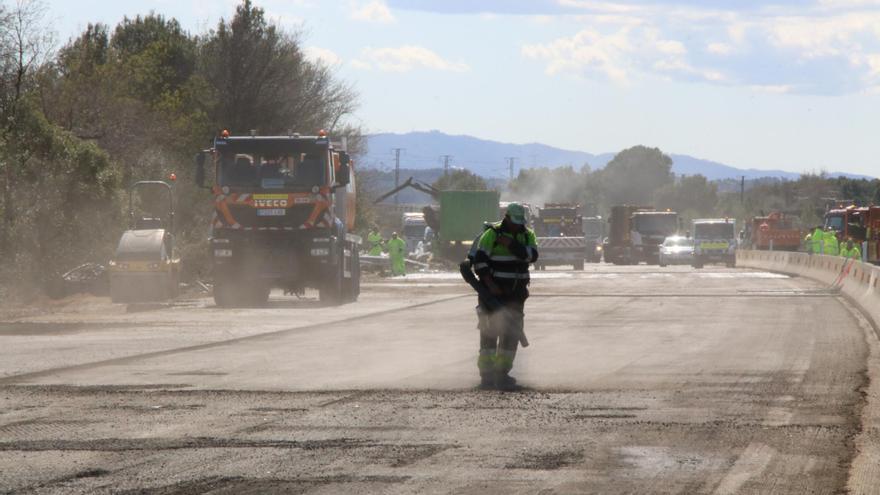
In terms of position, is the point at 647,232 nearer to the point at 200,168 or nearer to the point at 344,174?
the point at 344,174

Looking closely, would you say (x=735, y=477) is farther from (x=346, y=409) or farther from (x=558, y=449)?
(x=346, y=409)

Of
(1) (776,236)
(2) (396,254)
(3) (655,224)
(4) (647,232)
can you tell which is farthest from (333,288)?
(1) (776,236)

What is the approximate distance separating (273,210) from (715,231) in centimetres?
3747

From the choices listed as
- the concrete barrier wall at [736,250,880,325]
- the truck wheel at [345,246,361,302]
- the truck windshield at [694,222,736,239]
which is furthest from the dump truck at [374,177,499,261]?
the truck wheel at [345,246,361,302]

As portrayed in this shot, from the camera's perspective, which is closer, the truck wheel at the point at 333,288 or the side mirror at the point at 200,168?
the side mirror at the point at 200,168

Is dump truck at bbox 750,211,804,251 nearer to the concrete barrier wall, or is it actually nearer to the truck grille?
the concrete barrier wall

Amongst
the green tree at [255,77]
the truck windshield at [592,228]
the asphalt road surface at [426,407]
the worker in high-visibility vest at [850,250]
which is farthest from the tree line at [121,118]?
the truck windshield at [592,228]

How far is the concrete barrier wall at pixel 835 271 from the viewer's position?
27828 millimetres

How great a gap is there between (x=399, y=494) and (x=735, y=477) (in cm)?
204

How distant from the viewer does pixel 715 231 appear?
63406 millimetres

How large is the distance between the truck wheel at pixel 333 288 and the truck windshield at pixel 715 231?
35.3 m

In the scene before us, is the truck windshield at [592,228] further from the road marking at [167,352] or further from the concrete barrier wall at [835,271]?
the road marking at [167,352]

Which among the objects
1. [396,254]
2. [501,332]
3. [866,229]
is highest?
[866,229]

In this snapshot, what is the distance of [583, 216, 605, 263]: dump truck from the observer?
85000 mm
